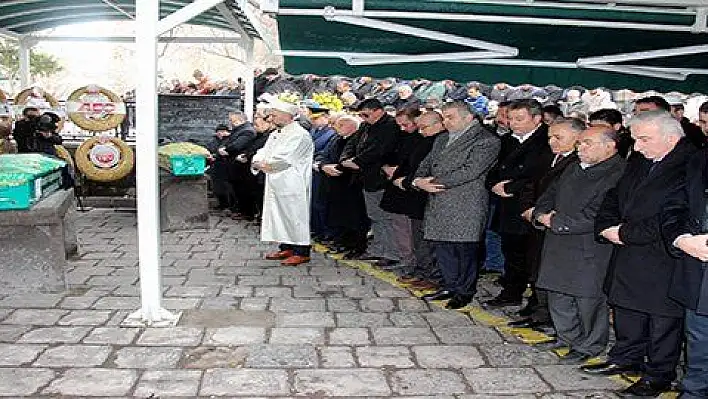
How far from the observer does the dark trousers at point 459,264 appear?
625cm

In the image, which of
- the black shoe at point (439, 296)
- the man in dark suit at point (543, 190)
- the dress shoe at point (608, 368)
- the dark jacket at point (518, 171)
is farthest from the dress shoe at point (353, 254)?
the dress shoe at point (608, 368)

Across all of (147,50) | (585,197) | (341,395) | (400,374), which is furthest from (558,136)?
(147,50)

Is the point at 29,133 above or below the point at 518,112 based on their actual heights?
below

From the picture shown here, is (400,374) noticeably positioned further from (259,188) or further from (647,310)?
(259,188)

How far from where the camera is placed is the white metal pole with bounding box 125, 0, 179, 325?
553cm

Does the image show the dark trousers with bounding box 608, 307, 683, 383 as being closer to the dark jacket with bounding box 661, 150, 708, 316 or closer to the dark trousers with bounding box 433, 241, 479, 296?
the dark jacket with bounding box 661, 150, 708, 316

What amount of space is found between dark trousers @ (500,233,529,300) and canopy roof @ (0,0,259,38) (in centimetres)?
538

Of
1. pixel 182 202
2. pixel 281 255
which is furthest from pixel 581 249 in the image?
pixel 182 202

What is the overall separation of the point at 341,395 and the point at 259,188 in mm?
6204

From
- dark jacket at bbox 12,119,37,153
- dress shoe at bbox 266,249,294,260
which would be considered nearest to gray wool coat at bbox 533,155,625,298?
dress shoe at bbox 266,249,294,260

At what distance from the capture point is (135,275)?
736cm

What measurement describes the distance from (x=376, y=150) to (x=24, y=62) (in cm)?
776

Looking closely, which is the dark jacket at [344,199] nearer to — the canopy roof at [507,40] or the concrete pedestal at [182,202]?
the canopy roof at [507,40]

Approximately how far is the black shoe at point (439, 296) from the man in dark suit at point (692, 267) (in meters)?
2.57
